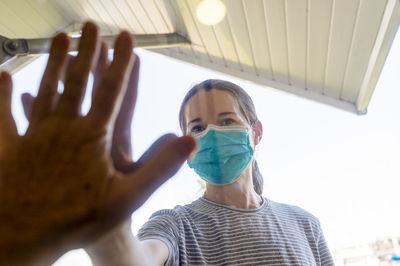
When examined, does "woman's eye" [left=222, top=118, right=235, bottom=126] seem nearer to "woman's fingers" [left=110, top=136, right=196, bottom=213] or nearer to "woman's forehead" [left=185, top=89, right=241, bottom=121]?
"woman's forehead" [left=185, top=89, right=241, bottom=121]

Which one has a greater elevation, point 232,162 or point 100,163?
point 100,163

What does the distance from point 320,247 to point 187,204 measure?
31cm

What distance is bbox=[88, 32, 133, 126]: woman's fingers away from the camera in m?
0.20

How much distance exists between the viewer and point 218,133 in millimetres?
610

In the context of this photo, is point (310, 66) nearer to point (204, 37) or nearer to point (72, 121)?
point (204, 37)

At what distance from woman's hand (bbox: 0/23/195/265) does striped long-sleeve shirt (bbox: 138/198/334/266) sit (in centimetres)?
27

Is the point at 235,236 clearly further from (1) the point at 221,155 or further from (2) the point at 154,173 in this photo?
(2) the point at 154,173

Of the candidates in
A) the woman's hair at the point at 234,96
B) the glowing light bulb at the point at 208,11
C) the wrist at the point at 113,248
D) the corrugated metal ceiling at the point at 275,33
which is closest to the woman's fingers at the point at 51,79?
the wrist at the point at 113,248

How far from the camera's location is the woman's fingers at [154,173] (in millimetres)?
193

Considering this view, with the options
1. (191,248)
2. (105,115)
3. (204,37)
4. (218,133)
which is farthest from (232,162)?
(105,115)

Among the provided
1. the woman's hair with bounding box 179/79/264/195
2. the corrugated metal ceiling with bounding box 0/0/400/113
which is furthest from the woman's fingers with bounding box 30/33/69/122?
the woman's hair with bounding box 179/79/264/195

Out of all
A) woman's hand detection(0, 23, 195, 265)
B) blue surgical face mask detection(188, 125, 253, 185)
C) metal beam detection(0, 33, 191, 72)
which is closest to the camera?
woman's hand detection(0, 23, 195, 265)

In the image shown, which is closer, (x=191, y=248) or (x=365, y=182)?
(x=191, y=248)

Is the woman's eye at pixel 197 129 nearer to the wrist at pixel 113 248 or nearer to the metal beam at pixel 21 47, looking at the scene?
the metal beam at pixel 21 47
